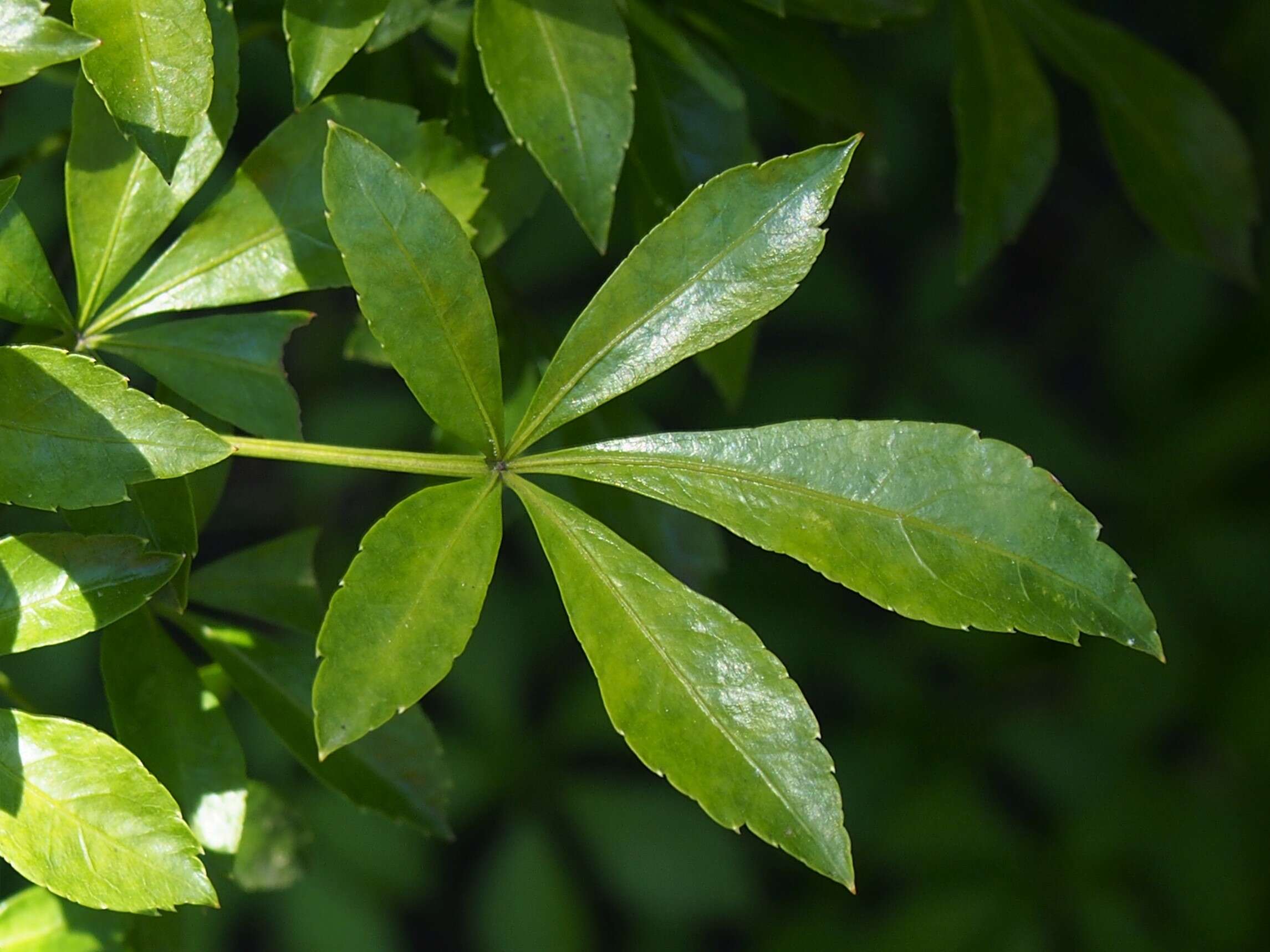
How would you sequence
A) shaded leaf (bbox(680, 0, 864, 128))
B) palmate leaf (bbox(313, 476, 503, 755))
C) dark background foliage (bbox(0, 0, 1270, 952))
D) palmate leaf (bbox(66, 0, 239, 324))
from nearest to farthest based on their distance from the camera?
palmate leaf (bbox(313, 476, 503, 755))
palmate leaf (bbox(66, 0, 239, 324))
shaded leaf (bbox(680, 0, 864, 128))
dark background foliage (bbox(0, 0, 1270, 952))

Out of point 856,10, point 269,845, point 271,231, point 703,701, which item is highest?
point 856,10

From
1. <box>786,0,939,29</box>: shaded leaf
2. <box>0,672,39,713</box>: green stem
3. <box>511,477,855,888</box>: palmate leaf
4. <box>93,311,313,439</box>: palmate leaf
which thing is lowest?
<box>0,672,39,713</box>: green stem

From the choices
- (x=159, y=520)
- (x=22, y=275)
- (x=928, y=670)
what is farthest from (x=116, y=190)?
(x=928, y=670)

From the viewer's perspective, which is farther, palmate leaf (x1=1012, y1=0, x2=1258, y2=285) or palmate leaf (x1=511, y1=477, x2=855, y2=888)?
palmate leaf (x1=1012, y1=0, x2=1258, y2=285)

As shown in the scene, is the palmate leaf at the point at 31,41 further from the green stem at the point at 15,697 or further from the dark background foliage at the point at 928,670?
the dark background foliage at the point at 928,670

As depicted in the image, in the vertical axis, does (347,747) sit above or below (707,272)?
below

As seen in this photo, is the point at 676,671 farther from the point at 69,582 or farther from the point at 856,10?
the point at 856,10

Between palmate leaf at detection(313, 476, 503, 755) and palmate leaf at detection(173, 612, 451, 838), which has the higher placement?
palmate leaf at detection(313, 476, 503, 755)

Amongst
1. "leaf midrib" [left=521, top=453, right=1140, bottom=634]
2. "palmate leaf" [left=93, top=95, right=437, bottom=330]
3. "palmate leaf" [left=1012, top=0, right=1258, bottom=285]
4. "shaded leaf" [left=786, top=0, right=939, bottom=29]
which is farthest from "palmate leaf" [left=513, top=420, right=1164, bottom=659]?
"palmate leaf" [left=1012, top=0, right=1258, bottom=285]

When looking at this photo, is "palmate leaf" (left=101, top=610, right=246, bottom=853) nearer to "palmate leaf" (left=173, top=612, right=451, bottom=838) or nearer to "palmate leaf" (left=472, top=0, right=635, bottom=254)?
"palmate leaf" (left=173, top=612, right=451, bottom=838)
